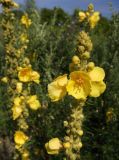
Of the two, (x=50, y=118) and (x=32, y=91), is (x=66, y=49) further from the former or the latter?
(x=50, y=118)

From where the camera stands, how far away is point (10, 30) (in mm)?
4973

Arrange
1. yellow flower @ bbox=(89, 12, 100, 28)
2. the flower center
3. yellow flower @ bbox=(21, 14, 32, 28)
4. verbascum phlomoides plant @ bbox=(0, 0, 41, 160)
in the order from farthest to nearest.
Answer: yellow flower @ bbox=(21, 14, 32, 28), yellow flower @ bbox=(89, 12, 100, 28), verbascum phlomoides plant @ bbox=(0, 0, 41, 160), the flower center

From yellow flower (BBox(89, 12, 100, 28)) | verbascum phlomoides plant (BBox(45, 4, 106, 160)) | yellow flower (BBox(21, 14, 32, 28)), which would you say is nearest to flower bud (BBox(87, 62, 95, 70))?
verbascum phlomoides plant (BBox(45, 4, 106, 160))

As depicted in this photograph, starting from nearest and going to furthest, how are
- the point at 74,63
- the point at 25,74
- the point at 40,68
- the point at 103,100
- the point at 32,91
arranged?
1. the point at 74,63
2. the point at 25,74
3. the point at 103,100
4. the point at 32,91
5. the point at 40,68

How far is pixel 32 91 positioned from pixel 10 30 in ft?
5.08

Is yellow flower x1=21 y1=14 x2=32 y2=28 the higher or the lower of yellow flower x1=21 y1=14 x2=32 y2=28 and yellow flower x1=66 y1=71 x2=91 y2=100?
the higher

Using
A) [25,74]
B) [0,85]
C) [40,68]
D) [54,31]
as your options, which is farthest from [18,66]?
[54,31]

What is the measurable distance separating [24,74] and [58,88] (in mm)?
2281

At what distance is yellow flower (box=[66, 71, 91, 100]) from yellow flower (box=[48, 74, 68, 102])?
0.10 feet

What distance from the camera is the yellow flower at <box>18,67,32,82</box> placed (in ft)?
15.7

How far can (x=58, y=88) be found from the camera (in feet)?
→ 8.67

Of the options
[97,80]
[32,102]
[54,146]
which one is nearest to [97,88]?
[97,80]

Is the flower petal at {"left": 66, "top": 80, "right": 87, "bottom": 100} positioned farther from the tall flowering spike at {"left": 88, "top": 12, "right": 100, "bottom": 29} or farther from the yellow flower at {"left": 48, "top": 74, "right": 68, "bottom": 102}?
the tall flowering spike at {"left": 88, "top": 12, "right": 100, "bottom": 29}

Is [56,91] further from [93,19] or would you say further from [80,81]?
[93,19]
